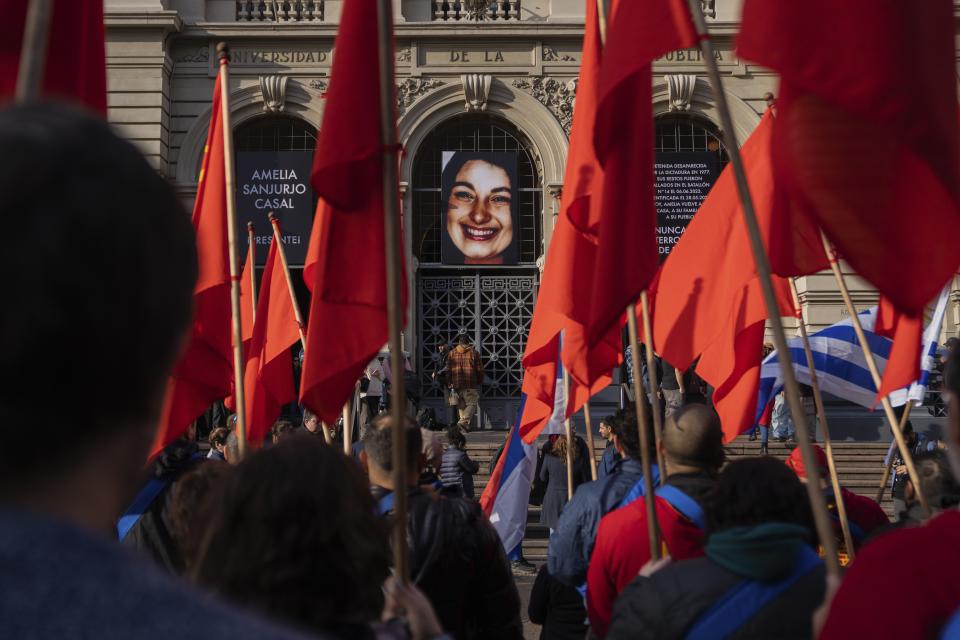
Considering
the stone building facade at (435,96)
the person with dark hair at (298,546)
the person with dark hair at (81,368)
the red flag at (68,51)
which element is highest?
the stone building facade at (435,96)

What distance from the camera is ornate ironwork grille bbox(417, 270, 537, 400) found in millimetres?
18625

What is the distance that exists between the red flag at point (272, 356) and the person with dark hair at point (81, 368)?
6.87m

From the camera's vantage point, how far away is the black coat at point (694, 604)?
2385 mm

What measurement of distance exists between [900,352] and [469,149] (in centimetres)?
1579

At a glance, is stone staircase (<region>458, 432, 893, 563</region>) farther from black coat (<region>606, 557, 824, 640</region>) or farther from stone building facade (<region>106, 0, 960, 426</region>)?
black coat (<region>606, 557, 824, 640</region>)

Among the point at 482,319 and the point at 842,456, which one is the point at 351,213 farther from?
the point at 482,319

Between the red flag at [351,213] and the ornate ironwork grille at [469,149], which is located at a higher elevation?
the ornate ironwork grille at [469,149]

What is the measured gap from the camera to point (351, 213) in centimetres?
359

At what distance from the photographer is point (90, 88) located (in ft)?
12.4

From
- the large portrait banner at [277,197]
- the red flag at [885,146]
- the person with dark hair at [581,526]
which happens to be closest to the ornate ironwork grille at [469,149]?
the large portrait banner at [277,197]

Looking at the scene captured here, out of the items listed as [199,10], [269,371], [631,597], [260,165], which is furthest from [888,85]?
[199,10]

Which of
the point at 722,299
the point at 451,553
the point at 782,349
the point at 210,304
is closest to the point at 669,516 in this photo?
the point at 451,553

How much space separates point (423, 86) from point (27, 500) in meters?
19.2

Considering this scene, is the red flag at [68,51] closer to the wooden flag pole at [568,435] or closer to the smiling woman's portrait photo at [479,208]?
the wooden flag pole at [568,435]
